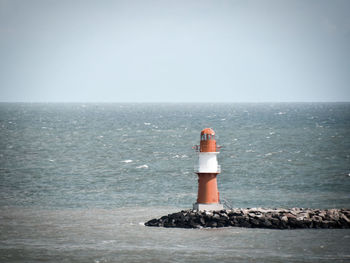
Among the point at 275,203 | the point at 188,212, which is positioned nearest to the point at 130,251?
the point at 188,212

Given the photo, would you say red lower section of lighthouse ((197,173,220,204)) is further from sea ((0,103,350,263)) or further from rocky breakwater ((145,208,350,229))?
sea ((0,103,350,263))

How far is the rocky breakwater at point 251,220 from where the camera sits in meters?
33.7

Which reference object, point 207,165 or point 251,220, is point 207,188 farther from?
point 251,220

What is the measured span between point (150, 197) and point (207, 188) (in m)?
10.7

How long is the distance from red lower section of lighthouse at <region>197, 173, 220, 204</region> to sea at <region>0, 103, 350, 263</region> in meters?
1.33

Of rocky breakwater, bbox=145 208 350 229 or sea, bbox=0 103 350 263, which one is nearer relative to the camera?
sea, bbox=0 103 350 263

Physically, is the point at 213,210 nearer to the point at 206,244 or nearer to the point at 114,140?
the point at 206,244

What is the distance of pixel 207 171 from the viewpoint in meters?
33.6

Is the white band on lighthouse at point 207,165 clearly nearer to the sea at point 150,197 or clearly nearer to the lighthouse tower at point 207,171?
the lighthouse tower at point 207,171

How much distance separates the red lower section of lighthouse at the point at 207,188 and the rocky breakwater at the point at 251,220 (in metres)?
0.51

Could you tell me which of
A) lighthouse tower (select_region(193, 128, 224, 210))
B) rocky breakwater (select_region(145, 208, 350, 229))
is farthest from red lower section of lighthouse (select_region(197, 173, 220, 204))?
rocky breakwater (select_region(145, 208, 350, 229))

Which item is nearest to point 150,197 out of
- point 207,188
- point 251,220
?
point 207,188

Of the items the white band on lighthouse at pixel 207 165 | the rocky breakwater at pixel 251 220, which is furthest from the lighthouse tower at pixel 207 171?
the rocky breakwater at pixel 251 220

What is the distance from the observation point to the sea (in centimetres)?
3025
